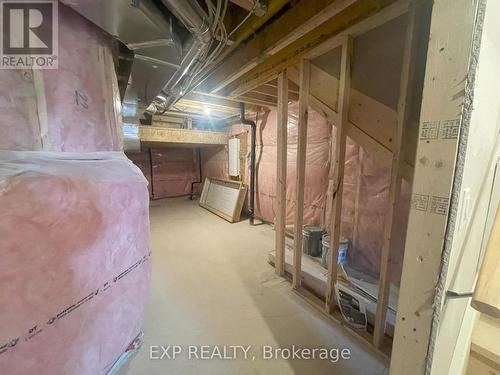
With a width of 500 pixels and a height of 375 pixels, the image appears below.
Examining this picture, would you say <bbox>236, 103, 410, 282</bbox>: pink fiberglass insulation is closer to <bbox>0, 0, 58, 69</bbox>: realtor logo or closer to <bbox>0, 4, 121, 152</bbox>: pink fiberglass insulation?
Answer: <bbox>0, 4, 121, 152</bbox>: pink fiberglass insulation

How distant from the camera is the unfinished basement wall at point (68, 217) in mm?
796

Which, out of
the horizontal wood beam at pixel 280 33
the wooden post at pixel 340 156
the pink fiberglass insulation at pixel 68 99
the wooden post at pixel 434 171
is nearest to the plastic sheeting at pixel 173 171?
the horizontal wood beam at pixel 280 33

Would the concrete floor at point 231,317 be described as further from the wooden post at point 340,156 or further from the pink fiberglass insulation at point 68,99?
the pink fiberglass insulation at point 68,99

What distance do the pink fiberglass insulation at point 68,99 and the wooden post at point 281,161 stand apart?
4.36 ft

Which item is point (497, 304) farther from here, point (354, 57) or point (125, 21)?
point (125, 21)

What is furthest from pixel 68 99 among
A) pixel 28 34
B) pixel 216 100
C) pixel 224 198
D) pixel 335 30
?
pixel 224 198

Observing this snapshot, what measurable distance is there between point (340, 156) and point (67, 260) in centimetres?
170

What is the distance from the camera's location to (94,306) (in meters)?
1.11

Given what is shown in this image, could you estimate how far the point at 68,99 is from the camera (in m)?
1.12

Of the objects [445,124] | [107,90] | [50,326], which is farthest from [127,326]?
[445,124]

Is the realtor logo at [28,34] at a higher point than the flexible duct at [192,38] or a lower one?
lower

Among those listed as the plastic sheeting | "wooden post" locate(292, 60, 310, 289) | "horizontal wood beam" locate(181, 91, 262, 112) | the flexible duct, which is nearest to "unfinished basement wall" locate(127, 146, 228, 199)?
the plastic sheeting

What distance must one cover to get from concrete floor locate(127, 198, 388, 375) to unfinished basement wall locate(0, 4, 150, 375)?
36cm

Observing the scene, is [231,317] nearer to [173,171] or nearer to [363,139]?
[363,139]
